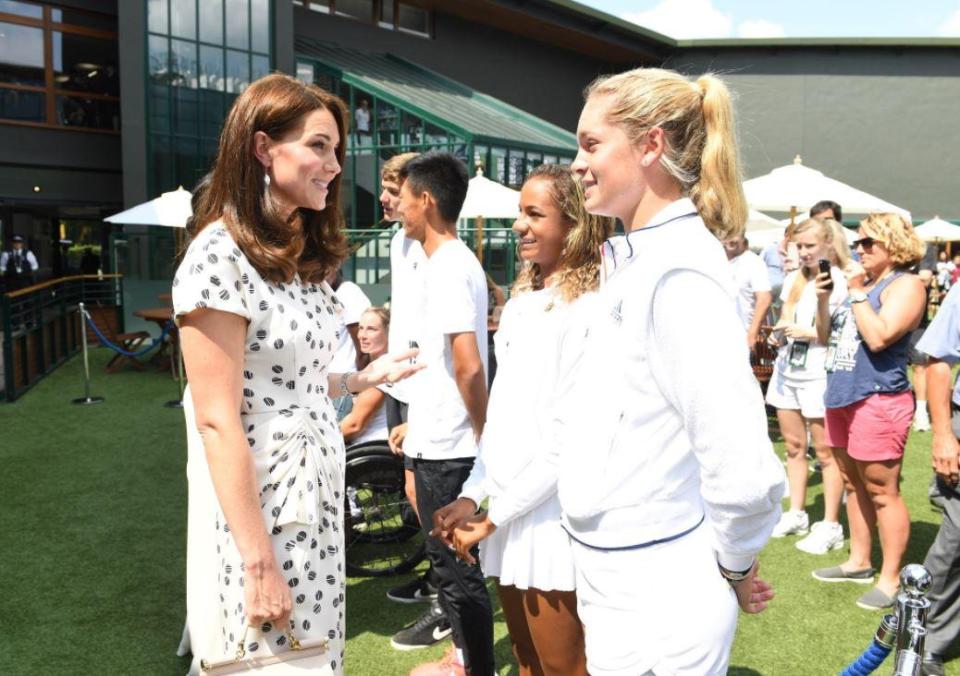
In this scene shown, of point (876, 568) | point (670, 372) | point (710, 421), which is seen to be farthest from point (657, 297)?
point (876, 568)

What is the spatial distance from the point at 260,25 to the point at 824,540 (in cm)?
1894

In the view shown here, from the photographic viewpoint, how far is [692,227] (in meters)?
1.53

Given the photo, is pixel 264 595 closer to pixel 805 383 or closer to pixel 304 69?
pixel 805 383

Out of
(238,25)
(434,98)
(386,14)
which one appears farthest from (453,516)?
(386,14)

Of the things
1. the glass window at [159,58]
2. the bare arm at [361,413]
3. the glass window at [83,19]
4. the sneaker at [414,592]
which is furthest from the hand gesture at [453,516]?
the glass window at [83,19]

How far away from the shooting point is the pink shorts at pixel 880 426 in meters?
4.14

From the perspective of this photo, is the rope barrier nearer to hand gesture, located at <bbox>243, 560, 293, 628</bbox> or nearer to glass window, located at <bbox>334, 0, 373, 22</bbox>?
hand gesture, located at <bbox>243, 560, 293, 628</bbox>

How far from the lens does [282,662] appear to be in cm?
174

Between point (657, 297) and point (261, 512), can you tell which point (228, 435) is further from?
point (657, 297)

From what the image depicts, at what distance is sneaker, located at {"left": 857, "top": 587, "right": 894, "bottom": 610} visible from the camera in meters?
4.21

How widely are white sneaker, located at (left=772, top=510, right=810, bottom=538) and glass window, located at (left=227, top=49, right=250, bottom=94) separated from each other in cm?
1774

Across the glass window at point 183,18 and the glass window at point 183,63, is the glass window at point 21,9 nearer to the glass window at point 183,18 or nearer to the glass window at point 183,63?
the glass window at point 183,18

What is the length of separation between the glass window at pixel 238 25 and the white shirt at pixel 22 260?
721 cm

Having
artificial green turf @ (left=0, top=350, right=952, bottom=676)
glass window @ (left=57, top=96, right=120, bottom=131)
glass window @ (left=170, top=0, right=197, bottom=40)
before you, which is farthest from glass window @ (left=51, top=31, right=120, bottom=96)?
artificial green turf @ (left=0, top=350, right=952, bottom=676)
